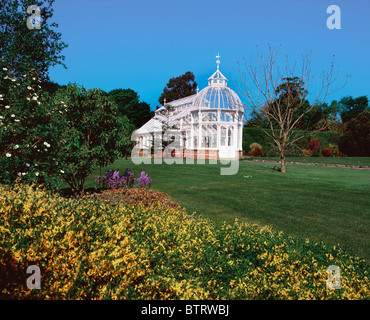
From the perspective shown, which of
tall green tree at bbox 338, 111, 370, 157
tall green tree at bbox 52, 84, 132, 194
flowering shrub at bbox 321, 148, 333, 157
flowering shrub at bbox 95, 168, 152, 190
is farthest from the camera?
flowering shrub at bbox 321, 148, 333, 157

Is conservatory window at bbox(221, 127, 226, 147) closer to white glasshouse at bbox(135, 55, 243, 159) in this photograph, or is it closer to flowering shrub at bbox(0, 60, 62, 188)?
white glasshouse at bbox(135, 55, 243, 159)

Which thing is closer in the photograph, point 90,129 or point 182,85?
point 90,129

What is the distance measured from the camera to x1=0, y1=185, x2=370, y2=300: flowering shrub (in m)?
2.87

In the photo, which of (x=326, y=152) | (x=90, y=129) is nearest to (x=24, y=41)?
(x=90, y=129)

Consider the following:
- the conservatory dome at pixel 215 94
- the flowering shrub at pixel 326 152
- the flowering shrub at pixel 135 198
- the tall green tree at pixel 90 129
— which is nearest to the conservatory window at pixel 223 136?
the conservatory dome at pixel 215 94

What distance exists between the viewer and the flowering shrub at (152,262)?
2.87m

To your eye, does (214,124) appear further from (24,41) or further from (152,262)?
(152,262)

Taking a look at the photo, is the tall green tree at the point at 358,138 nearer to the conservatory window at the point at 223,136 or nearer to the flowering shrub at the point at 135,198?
the conservatory window at the point at 223,136

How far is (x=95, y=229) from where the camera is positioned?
12.6 ft

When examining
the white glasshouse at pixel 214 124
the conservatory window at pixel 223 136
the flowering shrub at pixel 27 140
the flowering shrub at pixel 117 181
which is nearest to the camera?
the flowering shrub at pixel 27 140

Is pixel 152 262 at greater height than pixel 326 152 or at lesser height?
lesser

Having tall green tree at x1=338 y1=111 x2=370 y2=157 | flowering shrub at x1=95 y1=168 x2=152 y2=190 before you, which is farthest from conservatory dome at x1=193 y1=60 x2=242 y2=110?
flowering shrub at x1=95 y1=168 x2=152 y2=190

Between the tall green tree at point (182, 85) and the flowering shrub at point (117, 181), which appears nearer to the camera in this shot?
the flowering shrub at point (117, 181)

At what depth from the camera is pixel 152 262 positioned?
378 centimetres
